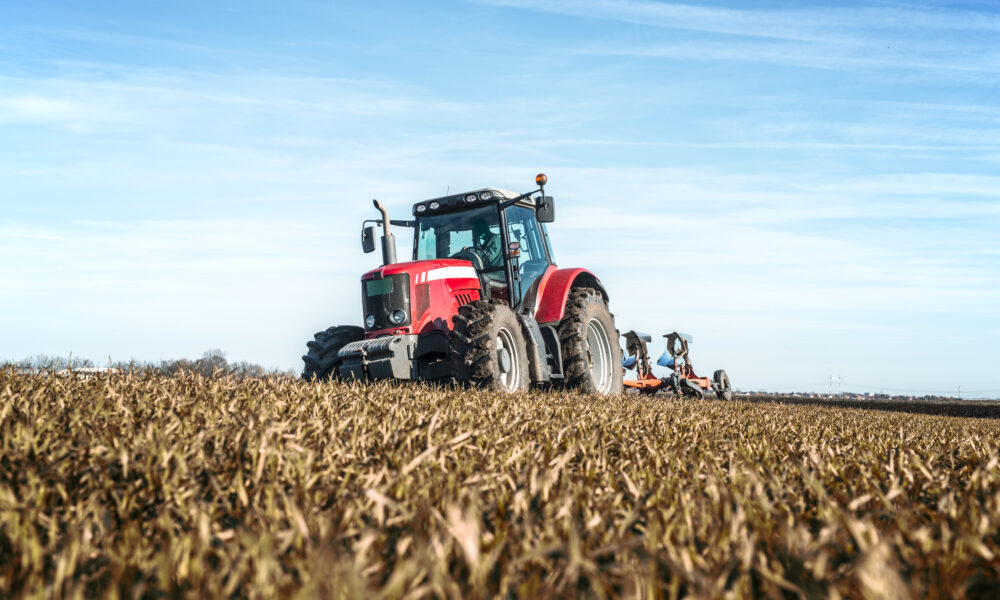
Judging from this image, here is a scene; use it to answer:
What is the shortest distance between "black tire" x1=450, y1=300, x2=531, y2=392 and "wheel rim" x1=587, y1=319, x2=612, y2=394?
2.40m

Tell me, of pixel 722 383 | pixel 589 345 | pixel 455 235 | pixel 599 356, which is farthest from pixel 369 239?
pixel 722 383

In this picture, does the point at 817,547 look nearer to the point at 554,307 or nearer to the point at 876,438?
the point at 876,438

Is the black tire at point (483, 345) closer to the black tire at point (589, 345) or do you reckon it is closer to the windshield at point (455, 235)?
the black tire at point (589, 345)

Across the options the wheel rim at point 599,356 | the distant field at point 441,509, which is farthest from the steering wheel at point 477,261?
the distant field at point 441,509

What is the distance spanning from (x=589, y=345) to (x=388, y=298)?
320 centimetres

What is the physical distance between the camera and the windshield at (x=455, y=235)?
8477 mm

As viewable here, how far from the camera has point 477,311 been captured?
690 cm

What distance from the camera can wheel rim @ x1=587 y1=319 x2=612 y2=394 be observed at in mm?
9539

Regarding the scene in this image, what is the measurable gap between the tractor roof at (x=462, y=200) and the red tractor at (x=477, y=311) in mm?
14

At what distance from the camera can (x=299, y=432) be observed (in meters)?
2.98

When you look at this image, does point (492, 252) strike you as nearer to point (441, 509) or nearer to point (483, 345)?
point (483, 345)

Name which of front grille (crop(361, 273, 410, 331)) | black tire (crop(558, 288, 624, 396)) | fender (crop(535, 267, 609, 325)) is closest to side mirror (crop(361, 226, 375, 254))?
front grille (crop(361, 273, 410, 331))

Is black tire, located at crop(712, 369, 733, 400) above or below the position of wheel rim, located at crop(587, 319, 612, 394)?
below

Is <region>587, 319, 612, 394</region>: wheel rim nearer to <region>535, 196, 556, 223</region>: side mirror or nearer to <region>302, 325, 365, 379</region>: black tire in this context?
<region>535, 196, 556, 223</region>: side mirror
